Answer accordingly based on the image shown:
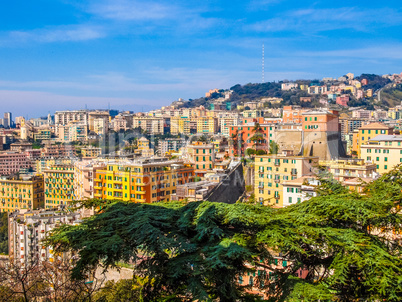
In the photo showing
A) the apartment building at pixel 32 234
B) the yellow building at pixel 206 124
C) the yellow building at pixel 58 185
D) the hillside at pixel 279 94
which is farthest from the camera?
the hillside at pixel 279 94

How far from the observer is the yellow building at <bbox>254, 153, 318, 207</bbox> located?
19.9 metres

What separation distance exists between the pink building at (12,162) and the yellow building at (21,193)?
64.3 feet

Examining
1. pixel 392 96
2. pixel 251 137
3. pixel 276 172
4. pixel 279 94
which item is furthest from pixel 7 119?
pixel 276 172

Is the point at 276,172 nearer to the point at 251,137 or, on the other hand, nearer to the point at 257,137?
the point at 257,137

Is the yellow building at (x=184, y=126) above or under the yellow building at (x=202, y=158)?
above

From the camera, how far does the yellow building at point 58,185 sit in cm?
3497

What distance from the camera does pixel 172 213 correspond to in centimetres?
615

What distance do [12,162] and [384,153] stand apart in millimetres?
52675

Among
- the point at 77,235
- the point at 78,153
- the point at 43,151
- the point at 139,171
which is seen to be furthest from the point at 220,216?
the point at 43,151

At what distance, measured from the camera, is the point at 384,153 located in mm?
22125

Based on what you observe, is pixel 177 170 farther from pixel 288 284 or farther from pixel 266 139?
pixel 288 284

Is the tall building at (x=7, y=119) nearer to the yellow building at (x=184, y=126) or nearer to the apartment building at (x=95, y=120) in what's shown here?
the apartment building at (x=95, y=120)

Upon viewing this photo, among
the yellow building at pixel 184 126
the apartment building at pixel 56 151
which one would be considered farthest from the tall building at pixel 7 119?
the apartment building at pixel 56 151

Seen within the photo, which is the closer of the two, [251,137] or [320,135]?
[320,135]
